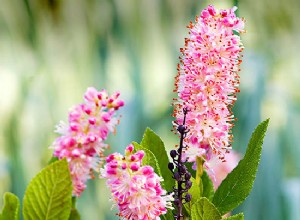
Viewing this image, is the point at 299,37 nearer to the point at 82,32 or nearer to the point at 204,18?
the point at 82,32

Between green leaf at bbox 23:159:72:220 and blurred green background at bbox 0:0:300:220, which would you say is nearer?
green leaf at bbox 23:159:72:220

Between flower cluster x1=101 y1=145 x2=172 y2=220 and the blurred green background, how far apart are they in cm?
85

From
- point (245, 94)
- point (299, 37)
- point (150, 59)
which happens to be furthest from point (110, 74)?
point (299, 37)

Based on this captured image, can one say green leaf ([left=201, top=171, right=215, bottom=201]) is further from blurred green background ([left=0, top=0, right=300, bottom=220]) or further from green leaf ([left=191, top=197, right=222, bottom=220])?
blurred green background ([left=0, top=0, right=300, bottom=220])

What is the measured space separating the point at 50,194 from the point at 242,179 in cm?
17

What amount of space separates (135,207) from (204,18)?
0.17m

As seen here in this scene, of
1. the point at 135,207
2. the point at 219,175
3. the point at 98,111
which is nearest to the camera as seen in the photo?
the point at 135,207

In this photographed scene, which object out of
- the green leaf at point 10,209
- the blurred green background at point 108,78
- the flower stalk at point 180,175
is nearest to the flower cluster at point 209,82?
the flower stalk at point 180,175

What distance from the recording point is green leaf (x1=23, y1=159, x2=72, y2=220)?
57cm

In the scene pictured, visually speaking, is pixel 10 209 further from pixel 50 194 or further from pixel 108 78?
pixel 108 78

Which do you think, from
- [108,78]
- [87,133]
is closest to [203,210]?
[87,133]

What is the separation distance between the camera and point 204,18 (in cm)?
56

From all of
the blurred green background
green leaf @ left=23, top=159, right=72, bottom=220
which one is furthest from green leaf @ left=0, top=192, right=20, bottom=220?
the blurred green background

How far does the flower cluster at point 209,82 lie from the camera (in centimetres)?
54
